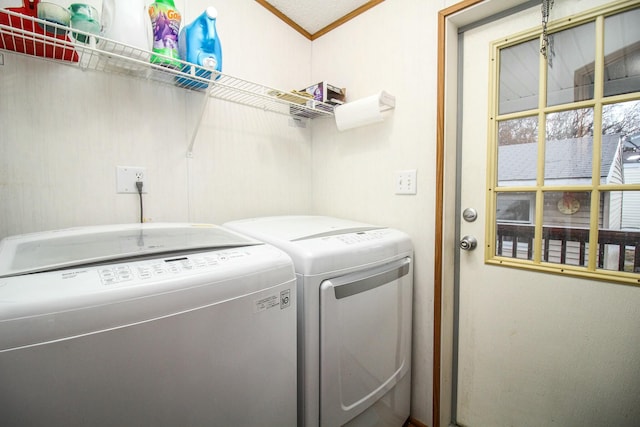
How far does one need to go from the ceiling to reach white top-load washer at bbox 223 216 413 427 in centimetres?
131

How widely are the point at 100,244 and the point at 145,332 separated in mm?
373

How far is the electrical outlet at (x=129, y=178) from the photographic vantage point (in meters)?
1.13

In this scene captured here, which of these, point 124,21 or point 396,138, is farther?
point 396,138

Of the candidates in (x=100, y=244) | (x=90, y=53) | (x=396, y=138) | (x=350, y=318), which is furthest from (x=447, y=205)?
(x=90, y=53)

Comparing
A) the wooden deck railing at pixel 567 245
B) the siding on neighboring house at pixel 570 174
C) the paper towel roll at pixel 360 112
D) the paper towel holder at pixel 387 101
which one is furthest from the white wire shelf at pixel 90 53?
the wooden deck railing at pixel 567 245

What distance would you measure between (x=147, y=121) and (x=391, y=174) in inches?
47.3

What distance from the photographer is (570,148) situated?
3.51ft

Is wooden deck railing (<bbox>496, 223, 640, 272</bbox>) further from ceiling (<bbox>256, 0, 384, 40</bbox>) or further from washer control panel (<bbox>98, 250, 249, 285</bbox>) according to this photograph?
ceiling (<bbox>256, 0, 384, 40</bbox>)

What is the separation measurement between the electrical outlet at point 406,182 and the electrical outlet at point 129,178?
Result: 1211 mm

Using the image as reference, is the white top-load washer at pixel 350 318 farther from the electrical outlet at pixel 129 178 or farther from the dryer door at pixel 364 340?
the electrical outlet at pixel 129 178

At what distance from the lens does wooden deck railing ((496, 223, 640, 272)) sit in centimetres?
98

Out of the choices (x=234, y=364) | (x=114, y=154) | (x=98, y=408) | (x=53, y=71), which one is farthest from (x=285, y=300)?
(x=53, y=71)

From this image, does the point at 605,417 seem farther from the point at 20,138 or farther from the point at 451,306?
the point at 20,138

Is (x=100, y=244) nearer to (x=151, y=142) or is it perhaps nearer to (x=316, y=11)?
(x=151, y=142)
